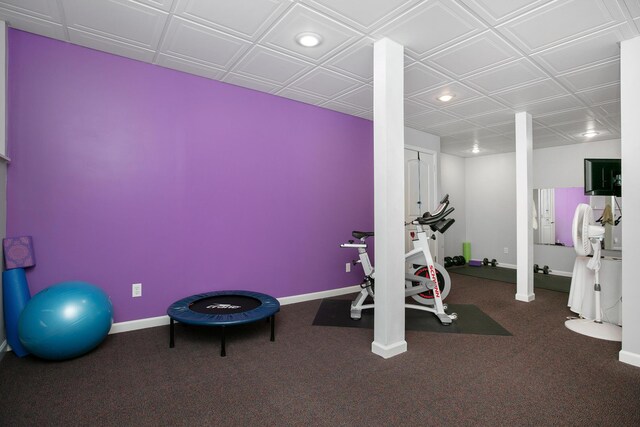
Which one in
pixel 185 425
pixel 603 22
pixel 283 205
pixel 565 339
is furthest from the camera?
pixel 283 205

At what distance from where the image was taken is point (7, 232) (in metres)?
2.60

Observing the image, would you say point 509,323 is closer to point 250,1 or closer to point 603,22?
point 603,22

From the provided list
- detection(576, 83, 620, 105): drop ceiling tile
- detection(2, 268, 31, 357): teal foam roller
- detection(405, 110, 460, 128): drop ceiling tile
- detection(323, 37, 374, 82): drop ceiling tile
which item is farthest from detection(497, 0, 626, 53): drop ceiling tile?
detection(2, 268, 31, 357): teal foam roller

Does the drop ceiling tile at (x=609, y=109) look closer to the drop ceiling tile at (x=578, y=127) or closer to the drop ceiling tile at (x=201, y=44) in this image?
the drop ceiling tile at (x=578, y=127)

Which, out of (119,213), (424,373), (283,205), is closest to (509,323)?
(424,373)

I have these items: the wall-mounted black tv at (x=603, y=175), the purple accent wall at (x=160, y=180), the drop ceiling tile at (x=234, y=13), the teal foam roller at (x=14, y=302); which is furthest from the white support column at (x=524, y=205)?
the teal foam roller at (x=14, y=302)

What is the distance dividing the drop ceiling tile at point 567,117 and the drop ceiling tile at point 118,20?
16.0 ft

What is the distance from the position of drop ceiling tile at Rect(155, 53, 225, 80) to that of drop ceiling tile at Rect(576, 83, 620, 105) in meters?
4.08

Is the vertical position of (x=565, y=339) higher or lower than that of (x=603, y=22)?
lower

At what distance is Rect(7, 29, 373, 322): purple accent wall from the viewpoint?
2730mm

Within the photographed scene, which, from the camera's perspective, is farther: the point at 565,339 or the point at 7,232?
the point at 565,339

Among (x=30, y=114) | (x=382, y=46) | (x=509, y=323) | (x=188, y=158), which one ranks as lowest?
(x=509, y=323)

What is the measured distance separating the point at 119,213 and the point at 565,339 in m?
4.27

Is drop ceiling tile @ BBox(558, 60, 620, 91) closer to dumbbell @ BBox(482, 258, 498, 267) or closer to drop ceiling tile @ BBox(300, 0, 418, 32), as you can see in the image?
drop ceiling tile @ BBox(300, 0, 418, 32)
